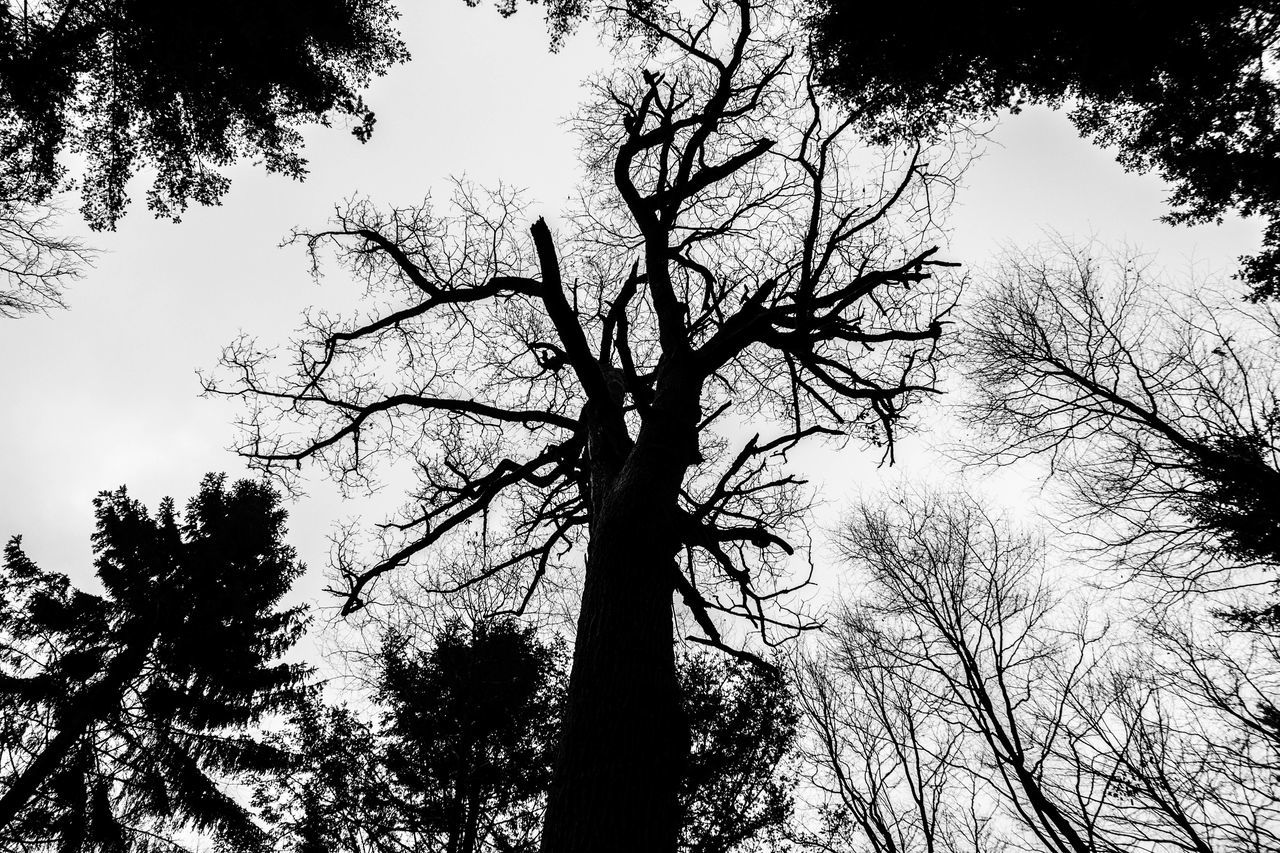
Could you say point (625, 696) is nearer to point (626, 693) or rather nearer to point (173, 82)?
point (626, 693)

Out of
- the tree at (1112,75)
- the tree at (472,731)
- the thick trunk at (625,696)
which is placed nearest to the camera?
the thick trunk at (625,696)

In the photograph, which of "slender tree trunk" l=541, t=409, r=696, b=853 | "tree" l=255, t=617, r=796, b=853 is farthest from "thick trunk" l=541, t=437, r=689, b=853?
"tree" l=255, t=617, r=796, b=853

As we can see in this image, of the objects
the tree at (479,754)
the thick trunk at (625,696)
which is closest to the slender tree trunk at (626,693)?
the thick trunk at (625,696)

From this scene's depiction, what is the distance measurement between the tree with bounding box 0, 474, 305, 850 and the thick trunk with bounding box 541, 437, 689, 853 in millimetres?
6731

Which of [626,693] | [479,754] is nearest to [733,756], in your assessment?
[479,754]

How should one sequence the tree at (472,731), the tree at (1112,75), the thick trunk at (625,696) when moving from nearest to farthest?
the thick trunk at (625,696), the tree at (1112,75), the tree at (472,731)

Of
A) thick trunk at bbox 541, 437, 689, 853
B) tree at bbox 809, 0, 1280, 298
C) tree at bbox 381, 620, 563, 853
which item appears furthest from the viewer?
tree at bbox 381, 620, 563, 853

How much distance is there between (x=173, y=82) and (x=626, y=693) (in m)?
9.90

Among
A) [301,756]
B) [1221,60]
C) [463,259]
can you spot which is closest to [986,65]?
[1221,60]

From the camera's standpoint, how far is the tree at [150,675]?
8.48 metres

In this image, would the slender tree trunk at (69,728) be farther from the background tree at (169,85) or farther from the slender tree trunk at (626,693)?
the slender tree trunk at (626,693)

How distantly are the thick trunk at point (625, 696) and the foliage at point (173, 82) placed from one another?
22.9ft

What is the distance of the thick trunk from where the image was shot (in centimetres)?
220

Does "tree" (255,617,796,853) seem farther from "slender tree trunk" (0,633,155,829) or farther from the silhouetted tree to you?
"slender tree trunk" (0,633,155,829)
